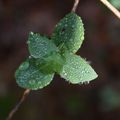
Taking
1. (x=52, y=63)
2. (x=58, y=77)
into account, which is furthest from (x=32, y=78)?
(x=58, y=77)

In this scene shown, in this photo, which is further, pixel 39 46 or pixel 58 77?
pixel 58 77

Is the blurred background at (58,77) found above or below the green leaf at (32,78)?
Answer: below

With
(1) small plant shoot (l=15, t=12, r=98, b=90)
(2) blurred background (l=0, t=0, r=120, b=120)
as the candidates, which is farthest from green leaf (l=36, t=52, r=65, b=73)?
(2) blurred background (l=0, t=0, r=120, b=120)

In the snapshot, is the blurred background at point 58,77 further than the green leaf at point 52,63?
Yes

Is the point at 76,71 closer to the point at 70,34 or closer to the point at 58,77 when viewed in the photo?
the point at 70,34

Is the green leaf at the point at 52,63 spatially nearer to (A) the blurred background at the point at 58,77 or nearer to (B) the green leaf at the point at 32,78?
(B) the green leaf at the point at 32,78

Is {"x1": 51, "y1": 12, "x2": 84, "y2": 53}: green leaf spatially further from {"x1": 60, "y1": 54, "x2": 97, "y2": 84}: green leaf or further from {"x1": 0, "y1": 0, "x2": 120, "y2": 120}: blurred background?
{"x1": 0, "y1": 0, "x2": 120, "y2": 120}: blurred background

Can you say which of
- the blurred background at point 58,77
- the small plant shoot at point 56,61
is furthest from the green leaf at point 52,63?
the blurred background at point 58,77

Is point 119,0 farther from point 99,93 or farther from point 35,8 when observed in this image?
point 35,8
